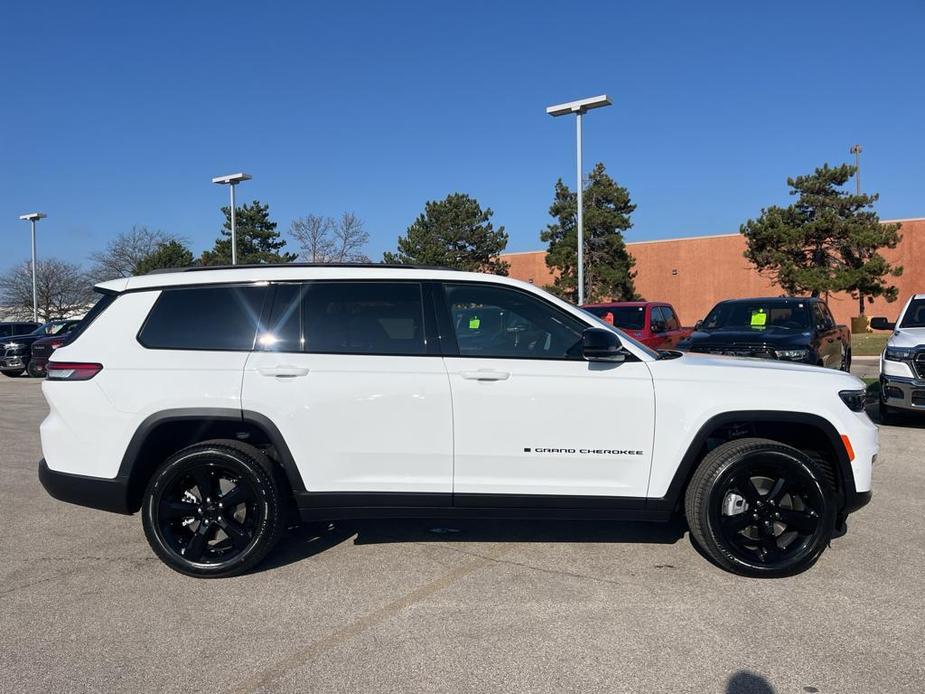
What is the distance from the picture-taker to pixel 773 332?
11.1 m

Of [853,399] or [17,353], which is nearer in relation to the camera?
[853,399]

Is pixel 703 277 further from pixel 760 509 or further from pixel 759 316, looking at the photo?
pixel 760 509

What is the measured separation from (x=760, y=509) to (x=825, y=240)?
32.5 meters

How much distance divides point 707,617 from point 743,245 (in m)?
42.0

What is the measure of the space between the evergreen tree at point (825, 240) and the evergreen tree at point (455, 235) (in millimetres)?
13197

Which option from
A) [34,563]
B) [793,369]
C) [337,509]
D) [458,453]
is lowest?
[34,563]

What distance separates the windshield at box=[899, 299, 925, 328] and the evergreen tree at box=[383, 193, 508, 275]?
29738 mm

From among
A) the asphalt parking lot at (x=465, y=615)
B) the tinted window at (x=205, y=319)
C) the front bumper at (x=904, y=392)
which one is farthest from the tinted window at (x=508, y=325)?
the front bumper at (x=904, y=392)

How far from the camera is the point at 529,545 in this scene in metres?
5.04

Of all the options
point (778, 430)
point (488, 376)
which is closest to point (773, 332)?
point (778, 430)

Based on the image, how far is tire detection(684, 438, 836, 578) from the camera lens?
14.3ft

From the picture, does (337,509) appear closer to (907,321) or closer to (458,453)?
(458,453)

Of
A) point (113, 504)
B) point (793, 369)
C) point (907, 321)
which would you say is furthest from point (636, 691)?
point (907, 321)

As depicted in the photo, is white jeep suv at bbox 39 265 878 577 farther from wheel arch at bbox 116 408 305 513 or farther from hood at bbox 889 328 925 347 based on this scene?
hood at bbox 889 328 925 347
